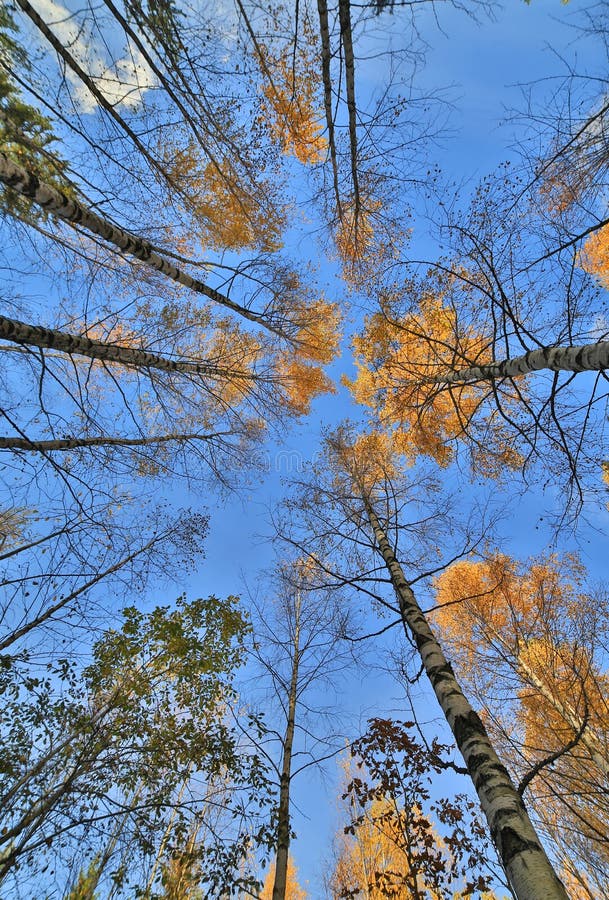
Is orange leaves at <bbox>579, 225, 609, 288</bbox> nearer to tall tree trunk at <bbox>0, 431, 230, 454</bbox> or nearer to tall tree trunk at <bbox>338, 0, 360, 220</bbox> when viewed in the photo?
tall tree trunk at <bbox>338, 0, 360, 220</bbox>

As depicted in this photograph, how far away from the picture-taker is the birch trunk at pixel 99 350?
400cm

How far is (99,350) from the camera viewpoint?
A: 469cm

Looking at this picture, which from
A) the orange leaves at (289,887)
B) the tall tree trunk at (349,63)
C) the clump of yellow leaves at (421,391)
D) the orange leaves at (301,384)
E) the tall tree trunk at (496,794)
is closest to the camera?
the tall tree trunk at (496,794)

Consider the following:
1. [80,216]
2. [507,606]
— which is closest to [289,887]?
[507,606]

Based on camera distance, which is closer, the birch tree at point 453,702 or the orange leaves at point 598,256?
the birch tree at point 453,702

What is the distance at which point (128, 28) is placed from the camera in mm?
3115

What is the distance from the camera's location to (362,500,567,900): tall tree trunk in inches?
71.3

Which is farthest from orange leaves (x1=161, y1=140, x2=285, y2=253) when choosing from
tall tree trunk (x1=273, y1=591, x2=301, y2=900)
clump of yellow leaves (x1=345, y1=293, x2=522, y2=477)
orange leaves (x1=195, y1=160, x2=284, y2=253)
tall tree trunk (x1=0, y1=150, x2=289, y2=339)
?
tall tree trunk (x1=273, y1=591, x2=301, y2=900)

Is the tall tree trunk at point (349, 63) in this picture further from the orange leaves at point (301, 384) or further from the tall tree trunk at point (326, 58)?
the orange leaves at point (301, 384)

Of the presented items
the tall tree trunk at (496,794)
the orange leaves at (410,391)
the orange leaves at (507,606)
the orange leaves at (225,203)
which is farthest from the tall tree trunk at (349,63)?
the orange leaves at (507,606)

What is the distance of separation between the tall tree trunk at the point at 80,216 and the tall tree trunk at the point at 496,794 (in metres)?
5.00

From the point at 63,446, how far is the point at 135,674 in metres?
3.16

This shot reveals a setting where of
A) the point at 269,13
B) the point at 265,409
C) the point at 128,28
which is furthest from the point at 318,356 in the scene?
the point at 128,28

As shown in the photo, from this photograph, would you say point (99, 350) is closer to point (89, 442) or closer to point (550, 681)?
point (89, 442)
